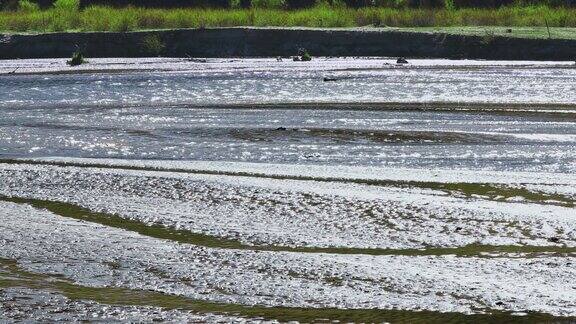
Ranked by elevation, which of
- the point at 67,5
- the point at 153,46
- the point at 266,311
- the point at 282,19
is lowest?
the point at 153,46

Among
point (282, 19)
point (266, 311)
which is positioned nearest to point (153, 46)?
point (282, 19)

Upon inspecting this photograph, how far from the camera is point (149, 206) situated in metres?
12.3

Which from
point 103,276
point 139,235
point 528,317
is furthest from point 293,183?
point 528,317

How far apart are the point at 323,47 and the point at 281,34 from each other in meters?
1.97

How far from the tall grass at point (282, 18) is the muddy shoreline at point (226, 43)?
3149 millimetres

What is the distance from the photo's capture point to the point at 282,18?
5356 cm

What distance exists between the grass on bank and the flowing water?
26.0m

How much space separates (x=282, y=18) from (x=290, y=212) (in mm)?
42191

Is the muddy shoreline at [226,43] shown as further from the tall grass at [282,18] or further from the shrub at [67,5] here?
the shrub at [67,5]

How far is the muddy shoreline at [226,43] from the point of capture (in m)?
46.2

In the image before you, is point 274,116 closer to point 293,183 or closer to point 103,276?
point 293,183

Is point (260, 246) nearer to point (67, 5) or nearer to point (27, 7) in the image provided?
point (67, 5)

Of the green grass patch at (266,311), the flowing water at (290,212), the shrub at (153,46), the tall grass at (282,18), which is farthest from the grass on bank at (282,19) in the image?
the green grass patch at (266,311)

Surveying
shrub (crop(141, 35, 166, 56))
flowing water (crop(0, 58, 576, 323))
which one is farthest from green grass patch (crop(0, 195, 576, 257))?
shrub (crop(141, 35, 166, 56))
